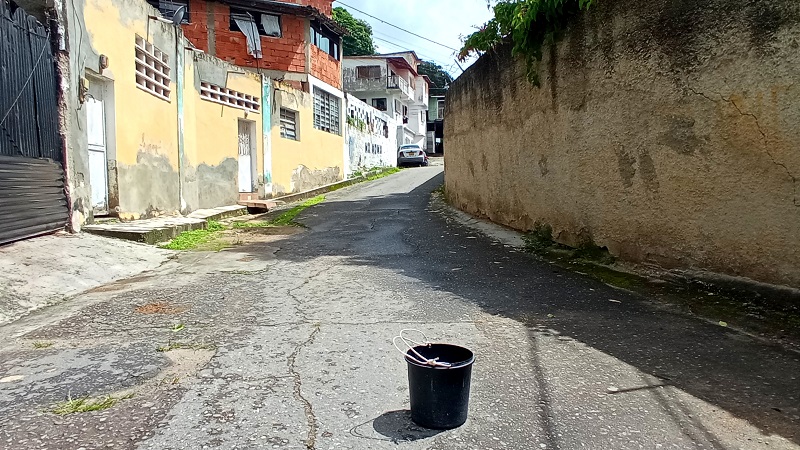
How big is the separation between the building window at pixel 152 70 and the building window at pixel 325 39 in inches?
507

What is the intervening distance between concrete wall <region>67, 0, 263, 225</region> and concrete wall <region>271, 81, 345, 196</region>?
8.32 feet

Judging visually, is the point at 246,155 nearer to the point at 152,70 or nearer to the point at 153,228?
the point at 152,70

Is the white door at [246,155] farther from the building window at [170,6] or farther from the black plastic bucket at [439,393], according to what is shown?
the black plastic bucket at [439,393]

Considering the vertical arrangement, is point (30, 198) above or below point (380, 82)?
below

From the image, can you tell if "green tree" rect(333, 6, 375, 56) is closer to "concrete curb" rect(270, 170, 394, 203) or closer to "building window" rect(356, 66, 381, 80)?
"building window" rect(356, 66, 381, 80)

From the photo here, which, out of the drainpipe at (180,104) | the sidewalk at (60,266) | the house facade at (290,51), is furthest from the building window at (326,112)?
the sidewalk at (60,266)

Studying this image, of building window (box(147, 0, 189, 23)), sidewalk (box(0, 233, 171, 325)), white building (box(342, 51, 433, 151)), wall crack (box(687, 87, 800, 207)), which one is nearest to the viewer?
wall crack (box(687, 87, 800, 207))

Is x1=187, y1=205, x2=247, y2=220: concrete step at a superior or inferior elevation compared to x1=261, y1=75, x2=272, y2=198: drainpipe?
inferior

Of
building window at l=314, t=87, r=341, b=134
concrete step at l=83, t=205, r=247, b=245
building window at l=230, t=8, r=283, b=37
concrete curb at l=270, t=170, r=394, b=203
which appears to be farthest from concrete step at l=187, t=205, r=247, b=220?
building window at l=230, t=8, r=283, b=37

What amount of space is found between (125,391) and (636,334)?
356 cm

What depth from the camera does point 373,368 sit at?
3684mm

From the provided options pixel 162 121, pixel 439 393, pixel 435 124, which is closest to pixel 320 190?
pixel 162 121

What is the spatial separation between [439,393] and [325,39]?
78.7 ft

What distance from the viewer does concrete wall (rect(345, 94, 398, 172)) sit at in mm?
25609
